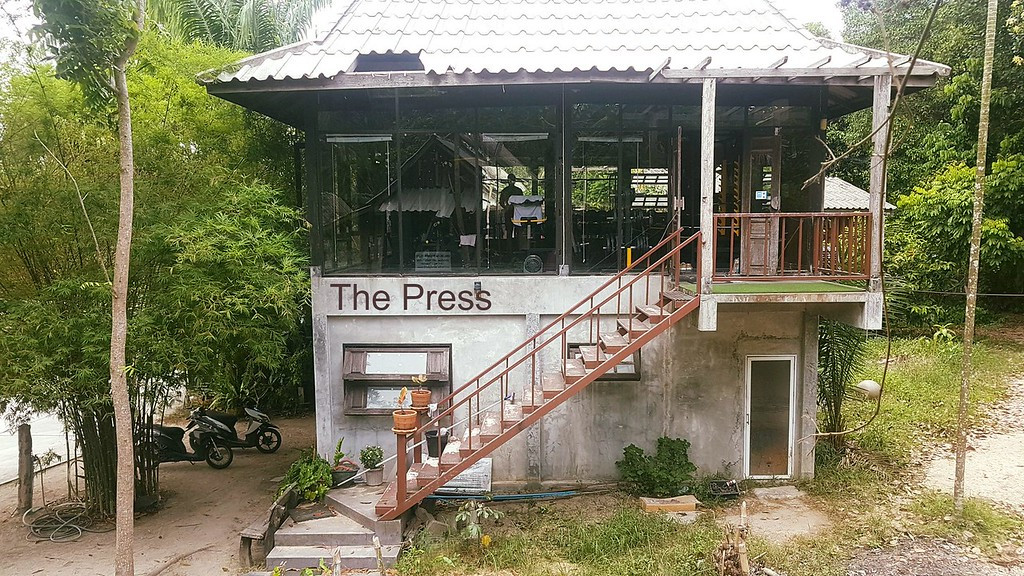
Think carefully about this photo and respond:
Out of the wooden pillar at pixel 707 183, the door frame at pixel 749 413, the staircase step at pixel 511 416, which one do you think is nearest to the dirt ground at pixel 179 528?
the staircase step at pixel 511 416

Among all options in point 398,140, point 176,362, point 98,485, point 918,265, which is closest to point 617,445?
point 398,140

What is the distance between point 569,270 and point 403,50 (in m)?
3.75

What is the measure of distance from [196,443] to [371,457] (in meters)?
4.08

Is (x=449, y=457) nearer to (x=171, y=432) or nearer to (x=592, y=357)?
(x=592, y=357)

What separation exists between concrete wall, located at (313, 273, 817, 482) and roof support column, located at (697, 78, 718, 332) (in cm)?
136

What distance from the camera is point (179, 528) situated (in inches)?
322

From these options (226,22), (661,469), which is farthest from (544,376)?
(226,22)

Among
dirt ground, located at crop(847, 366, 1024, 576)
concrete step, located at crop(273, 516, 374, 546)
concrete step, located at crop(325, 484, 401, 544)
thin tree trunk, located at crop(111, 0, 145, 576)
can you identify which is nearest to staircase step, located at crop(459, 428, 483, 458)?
concrete step, located at crop(325, 484, 401, 544)

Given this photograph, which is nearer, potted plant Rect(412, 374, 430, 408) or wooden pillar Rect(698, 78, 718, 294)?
wooden pillar Rect(698, 78, 718, 294)

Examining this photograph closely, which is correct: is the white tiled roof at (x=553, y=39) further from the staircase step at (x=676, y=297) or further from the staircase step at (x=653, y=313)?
the staircase step at (x=653, y=313)

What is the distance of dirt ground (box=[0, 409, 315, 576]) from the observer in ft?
23.5

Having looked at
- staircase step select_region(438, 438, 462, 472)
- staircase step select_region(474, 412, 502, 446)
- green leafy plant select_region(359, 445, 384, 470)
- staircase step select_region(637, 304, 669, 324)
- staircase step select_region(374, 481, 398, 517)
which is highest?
staircase step select_region(637, 304, 669, 324)

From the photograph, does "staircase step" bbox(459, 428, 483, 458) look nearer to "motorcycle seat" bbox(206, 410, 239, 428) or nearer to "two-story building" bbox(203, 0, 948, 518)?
"two-story building" bbox(203, 0, 948, 518)

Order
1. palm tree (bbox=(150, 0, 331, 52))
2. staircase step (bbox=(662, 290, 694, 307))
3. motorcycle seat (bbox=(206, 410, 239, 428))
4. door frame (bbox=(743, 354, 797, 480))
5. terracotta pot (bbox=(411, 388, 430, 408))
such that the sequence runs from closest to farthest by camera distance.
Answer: staircase step (bbox=(662, 290, 694, 307)), terracotta pot (bbox=(411, 388, 430, 408)), door frame (bbox=(743, 354, 797, 480)), motorcycle seat (bbox=(206, 410, 239, 428)), palm tree (bbox=(150, 0, 331, 52))
